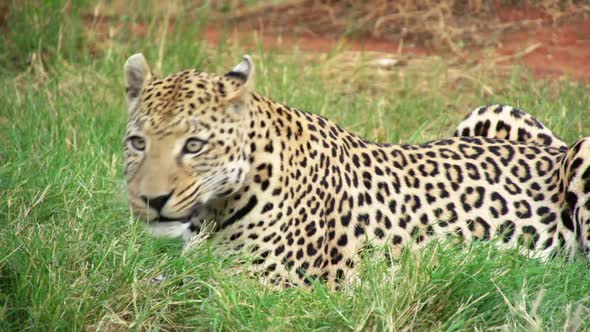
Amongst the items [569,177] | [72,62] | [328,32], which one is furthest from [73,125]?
[328,32]

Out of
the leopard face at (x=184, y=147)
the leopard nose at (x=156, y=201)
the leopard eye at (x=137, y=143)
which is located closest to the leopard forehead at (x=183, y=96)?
the leopard face at (x=184, y=147)

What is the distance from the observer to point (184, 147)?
5.75m

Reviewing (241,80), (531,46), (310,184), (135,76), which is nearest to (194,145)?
(241,80)

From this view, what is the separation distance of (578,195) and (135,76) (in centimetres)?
281

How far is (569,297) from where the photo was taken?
19.2 ft

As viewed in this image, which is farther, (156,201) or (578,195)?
(578,195)

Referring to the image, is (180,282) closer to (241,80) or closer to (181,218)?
(181,218)

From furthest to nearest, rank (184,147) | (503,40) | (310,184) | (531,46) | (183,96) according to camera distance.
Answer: (503,40), (531,46), (310,184), (183,96), (184,147)

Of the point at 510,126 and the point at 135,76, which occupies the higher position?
the point at 135,76

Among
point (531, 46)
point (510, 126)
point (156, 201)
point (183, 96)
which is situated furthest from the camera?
point (531, 46)

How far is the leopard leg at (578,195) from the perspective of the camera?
6.68 meters

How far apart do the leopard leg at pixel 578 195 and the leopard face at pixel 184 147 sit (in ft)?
7.04

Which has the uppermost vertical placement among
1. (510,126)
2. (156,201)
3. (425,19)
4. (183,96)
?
(183,96)

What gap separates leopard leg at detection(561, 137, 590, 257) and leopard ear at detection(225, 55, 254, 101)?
2165 mm
